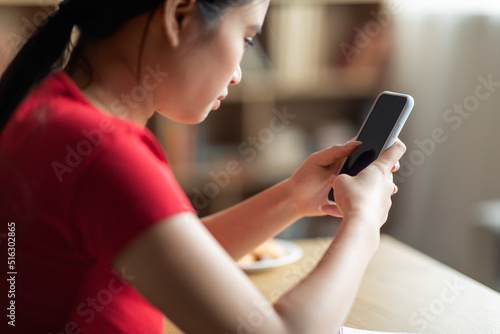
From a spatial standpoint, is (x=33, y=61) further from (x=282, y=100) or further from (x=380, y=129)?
(x=282, y=100)

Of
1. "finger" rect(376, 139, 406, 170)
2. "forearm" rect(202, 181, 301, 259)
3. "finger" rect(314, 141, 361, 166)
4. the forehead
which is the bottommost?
"forearm" rect(202, 181, 301, 259)

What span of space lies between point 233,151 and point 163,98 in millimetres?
1691

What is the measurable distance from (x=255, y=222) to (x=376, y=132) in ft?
0.77

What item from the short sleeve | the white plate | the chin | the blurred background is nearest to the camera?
the short sleeve

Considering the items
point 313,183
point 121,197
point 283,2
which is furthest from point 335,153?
point 283,2

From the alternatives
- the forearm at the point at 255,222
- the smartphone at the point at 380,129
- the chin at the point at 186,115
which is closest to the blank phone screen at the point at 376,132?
the smartphone at the point at 380,129

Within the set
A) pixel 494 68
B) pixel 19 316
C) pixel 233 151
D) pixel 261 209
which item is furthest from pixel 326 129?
pixel 19 316

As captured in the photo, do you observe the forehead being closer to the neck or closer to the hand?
the neck

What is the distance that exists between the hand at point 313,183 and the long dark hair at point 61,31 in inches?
12.9

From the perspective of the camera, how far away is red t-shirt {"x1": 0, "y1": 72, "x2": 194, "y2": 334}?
53 cm

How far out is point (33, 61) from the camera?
65 centimetres

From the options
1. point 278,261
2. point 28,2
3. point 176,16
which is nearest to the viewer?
point 176,16

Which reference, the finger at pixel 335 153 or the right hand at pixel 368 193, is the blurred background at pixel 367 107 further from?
the right hand at pixel 368 193

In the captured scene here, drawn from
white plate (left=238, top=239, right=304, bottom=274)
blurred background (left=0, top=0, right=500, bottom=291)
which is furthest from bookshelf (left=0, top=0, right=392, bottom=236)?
white plate (left=238, top=239, right=304, bottom=274)
